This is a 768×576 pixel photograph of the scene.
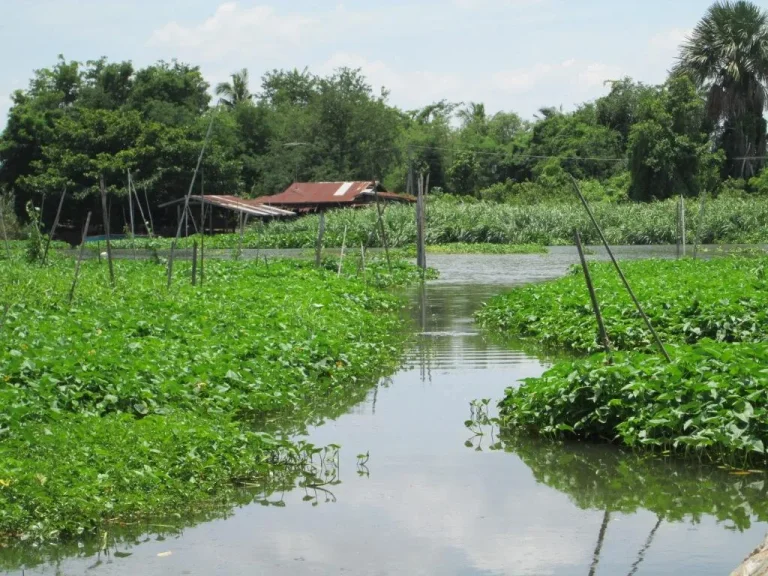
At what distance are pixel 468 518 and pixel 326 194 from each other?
45928 mm

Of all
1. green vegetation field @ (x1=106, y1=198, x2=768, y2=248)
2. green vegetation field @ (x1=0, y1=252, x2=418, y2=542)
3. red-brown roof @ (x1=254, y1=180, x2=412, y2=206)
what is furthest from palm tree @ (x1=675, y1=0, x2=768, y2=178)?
green vegetation field @ (x1=0, y1=252, x2=418, y2=542)

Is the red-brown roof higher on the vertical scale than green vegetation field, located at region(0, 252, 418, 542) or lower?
higher

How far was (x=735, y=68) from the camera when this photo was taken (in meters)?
49.0

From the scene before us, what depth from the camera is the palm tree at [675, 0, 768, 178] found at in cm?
4909

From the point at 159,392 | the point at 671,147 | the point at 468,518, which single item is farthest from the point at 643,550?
the point at 671,147

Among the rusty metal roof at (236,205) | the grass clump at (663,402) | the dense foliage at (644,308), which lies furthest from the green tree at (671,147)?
the grass clump at (663,402)

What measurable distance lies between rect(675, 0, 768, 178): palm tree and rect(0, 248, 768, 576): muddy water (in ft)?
144

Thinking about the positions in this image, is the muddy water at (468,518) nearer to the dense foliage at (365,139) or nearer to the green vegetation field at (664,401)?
the green vegetation field at (664,401)

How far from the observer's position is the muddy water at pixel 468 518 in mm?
5863

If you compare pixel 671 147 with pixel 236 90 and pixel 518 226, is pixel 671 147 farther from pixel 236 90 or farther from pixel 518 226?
pixel 236 90

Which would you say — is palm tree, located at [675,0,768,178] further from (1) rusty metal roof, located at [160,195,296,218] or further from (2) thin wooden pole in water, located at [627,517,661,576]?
(2) thin wooden pole in water, located at [627,517,661,576]

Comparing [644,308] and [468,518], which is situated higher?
[644,308]

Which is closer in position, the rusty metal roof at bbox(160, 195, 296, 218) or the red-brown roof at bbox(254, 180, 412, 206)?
the rusty metal roof at bbox(160, 195, 296, 218)

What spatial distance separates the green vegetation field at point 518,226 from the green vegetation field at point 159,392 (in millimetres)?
26014
